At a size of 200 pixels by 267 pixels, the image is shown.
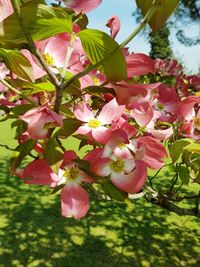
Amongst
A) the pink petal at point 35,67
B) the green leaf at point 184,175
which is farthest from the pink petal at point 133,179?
the green leaf at point 184,175

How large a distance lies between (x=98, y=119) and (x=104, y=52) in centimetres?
22

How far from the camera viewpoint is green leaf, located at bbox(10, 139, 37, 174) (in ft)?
2.55

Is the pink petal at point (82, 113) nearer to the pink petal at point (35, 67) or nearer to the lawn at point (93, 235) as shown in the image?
the pink petal at point (35, 67)

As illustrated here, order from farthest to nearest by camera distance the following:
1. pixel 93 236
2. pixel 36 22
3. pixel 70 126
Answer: pixel 93 236 < pixel 70 126 < pixel 36 22

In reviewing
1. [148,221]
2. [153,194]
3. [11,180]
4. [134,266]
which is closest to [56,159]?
[153,194]

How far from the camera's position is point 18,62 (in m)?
0.62

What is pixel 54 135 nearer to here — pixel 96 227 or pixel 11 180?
pixel 96 227

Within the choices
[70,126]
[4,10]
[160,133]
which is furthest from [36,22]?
[160,133]

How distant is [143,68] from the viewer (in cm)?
57

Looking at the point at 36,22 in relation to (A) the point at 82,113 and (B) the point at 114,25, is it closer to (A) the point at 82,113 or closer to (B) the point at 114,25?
(B) the point at 114,25

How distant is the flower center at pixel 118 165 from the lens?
2.34 ft

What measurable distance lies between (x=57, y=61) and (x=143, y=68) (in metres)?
0.22

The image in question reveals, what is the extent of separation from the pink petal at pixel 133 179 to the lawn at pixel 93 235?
3425 mm

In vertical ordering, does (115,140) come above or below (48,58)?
below
